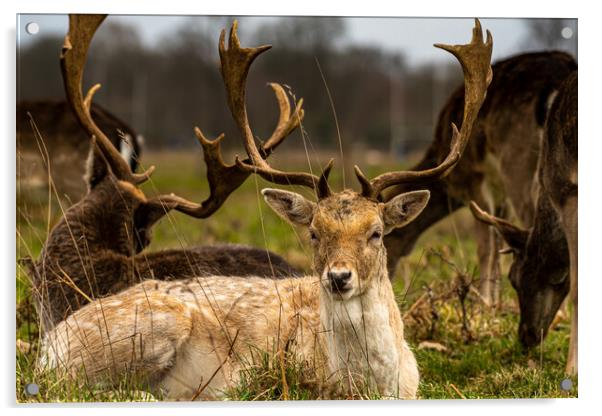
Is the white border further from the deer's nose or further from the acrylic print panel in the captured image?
the deer's nose

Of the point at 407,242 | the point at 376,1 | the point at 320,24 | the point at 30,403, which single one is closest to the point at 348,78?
the point at 407,242

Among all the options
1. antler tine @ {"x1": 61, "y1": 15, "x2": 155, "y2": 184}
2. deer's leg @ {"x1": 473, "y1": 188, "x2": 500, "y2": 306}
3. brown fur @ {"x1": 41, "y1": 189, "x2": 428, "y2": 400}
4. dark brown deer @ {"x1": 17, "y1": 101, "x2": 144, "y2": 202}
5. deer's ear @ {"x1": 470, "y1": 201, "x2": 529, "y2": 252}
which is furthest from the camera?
dark brown deer @ {"x1": 17, "y1": 101, "x2": 144, "y2": 202}

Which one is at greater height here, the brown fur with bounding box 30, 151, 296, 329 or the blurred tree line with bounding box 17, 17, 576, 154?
the blurred tree line with bounding box 17, 17, 576, 154

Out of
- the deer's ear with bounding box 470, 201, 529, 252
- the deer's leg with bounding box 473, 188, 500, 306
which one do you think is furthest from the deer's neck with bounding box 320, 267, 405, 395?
the deer's leg with bounding box 473, 188, 500, 306

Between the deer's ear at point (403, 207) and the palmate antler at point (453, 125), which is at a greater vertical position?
the palmate antler at point (453, 125)

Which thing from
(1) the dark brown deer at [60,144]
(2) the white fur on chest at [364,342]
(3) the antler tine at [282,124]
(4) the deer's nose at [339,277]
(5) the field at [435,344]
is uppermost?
(3) the antler tine at [282,124]

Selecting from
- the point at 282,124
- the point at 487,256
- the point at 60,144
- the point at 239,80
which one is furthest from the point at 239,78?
the point at 60,144

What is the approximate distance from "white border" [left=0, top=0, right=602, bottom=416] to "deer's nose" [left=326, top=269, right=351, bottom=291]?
2.79 feet

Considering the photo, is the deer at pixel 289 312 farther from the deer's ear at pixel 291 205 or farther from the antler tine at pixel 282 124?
the antler tine at pixel 282 124

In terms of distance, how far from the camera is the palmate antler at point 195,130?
5.94 m

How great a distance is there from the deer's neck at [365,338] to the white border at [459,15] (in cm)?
32

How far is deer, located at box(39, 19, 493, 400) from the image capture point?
504cm

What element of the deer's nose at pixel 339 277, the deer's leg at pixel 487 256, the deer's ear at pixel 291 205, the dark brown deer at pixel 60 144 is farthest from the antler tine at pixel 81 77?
the deer's leg at pixel 487 256

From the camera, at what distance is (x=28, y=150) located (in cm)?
762
